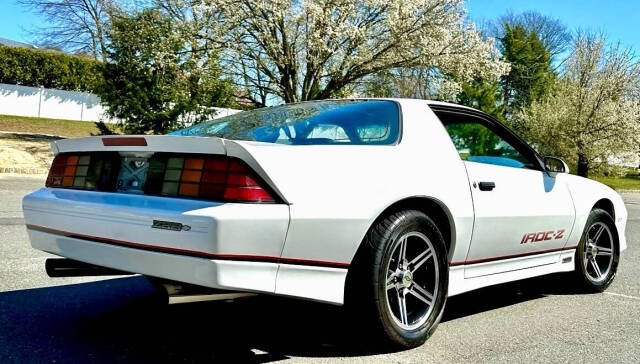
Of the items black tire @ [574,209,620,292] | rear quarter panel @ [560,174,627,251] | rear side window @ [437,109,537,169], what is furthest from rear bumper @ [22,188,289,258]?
→ black tire @ [574,209,620,292]

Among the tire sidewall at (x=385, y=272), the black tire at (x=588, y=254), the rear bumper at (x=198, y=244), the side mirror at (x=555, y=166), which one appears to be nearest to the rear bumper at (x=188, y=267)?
the rear bumper at (x=198, y=244)

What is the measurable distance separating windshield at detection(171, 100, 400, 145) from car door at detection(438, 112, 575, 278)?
22.8 inches

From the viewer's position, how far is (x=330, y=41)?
70.3ft

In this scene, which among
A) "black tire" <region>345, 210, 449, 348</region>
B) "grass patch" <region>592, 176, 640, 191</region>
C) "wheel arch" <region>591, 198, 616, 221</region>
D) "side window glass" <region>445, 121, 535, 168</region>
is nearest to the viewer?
"black tire" <region>345, 210, 449, 348</region>

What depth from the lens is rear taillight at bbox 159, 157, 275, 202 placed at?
8.77 ft

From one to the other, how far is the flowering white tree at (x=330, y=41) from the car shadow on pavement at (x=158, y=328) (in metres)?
17.4

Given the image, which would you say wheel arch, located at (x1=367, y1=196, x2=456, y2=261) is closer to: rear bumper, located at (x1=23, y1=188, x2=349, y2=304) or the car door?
the car door

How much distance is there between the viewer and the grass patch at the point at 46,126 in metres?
26.5

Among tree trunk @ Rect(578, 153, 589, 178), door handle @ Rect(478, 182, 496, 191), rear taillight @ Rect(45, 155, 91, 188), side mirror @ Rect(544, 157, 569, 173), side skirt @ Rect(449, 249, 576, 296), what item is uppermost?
tree trunk @ Rect(578, 153, 589, 178)

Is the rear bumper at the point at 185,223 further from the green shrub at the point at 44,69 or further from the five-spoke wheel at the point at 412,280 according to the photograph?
the green shrub at the point at 44,69

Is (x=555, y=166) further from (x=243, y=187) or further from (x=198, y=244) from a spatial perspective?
(x=198, y=244)

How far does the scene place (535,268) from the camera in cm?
427

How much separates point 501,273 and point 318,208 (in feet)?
5.67

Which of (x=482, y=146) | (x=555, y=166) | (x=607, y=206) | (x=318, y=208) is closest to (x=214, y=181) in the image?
(x=318, y=208)
